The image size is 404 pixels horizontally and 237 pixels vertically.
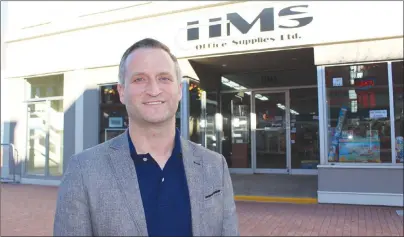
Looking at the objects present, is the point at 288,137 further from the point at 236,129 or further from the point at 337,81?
the point at 337,81

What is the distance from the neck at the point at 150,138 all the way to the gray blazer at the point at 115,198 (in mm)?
54

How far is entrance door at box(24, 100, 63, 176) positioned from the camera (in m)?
10.4

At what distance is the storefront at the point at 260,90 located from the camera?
7.04 metres

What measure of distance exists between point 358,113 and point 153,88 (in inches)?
270

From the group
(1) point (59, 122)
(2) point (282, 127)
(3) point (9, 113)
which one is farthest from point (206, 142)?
(3) point (9, 113)

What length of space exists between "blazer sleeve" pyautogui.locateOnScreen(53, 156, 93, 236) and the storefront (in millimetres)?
6499

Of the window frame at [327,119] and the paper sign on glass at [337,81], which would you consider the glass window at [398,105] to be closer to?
the window frame at [327,119]

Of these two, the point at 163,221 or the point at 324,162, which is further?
the point at 324,162

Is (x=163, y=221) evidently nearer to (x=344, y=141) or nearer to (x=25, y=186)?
(x=344, y=141)

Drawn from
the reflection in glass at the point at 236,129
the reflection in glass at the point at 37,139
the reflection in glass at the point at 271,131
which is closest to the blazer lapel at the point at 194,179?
the reflection in glass at the point at 271,131

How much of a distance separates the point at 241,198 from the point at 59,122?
596 centimetres

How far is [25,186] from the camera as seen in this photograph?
10172mm

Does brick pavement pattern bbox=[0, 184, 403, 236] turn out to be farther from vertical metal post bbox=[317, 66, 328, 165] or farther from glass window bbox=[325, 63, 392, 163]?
vertical metal post bbox=[317, 66, 328, 165]

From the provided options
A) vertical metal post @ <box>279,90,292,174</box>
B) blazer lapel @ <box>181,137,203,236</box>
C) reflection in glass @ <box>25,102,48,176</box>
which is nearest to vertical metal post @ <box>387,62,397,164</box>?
vertical metal post @ <box>279,90,292,174</box>
